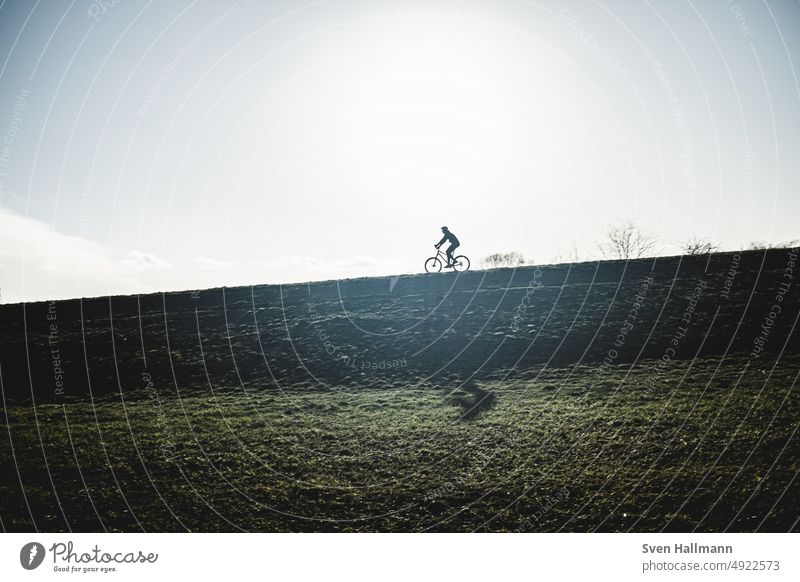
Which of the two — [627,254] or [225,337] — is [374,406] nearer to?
[225,337]

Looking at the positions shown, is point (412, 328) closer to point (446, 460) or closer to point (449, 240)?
point (449, 240)

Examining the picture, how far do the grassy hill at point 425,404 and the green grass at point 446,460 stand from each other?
50 millimetres

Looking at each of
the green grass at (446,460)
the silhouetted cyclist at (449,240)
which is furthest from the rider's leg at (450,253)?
the green grass at (446,460)

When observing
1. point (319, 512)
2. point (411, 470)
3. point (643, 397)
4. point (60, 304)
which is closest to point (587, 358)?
point (643, 397)

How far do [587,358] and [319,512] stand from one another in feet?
33.0

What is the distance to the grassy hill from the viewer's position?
7242mm

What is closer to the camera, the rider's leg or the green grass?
the green grass

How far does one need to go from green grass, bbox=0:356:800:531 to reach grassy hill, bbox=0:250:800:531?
0.05 meters

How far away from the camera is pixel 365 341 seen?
17.5 meters

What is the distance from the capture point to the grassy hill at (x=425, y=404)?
23.8ft

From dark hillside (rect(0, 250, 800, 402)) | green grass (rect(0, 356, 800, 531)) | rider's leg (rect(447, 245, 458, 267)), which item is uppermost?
rider's leg (rect(447, 245, 458, 267))

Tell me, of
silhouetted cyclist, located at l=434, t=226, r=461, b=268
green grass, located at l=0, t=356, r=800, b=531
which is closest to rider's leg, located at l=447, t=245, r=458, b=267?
silhouetted cyclist, located at l=434, t=226, r=461, b=268

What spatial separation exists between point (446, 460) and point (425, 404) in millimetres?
3361

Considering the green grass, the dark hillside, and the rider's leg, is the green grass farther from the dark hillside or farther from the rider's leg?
the rider's leg
